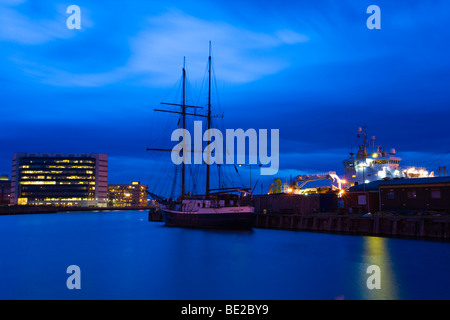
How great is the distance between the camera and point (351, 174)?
3187 inches

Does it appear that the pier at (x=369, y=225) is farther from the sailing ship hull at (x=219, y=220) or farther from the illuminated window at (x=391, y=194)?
the illuminated window at (x=391, y=194)

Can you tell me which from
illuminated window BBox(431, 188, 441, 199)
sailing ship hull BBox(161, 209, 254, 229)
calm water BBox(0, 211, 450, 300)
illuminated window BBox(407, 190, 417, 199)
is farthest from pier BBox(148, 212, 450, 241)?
illuminated window BBox(431, 188, 441, 199)

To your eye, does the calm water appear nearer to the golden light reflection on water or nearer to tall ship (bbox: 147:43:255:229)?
the golden light reflection on water

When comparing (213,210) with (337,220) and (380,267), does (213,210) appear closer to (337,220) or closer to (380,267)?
(337,220)

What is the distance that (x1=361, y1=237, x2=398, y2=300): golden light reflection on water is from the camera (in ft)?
73.1

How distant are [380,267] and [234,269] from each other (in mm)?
11184

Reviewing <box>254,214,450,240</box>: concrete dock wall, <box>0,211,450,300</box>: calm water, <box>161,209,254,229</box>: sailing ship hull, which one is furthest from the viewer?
<box>161,209,254,229</box>: sailing ship hull

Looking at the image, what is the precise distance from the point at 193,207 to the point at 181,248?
21.1 meters

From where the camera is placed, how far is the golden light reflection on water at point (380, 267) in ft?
73.1

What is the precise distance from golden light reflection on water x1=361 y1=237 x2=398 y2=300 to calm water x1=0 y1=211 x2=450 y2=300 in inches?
2.4

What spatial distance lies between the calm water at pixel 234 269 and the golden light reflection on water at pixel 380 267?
0.06 meters
